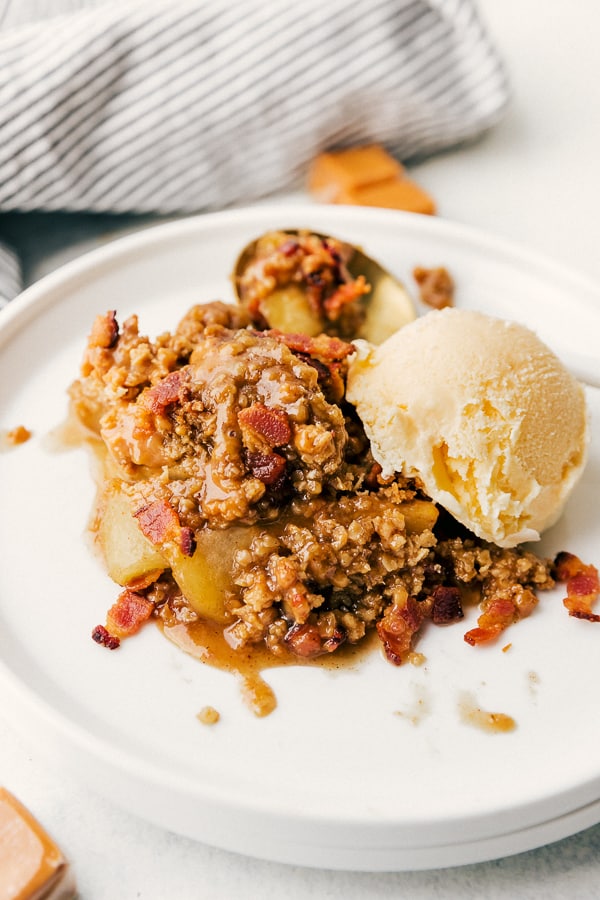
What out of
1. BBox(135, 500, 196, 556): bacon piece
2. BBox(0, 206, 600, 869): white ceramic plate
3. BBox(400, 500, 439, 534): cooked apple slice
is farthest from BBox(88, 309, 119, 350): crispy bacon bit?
BBox(400, 500, 439, 534): cooked apple slice

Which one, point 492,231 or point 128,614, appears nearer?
point 128,614

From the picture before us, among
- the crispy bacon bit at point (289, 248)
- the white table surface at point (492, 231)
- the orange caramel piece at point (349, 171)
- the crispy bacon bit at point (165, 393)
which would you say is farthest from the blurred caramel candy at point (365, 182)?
the crispy bacon bit at point (165, 393)

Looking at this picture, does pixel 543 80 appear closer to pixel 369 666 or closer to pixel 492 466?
pixel 492 466

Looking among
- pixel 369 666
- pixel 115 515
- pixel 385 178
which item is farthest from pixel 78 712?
pixel 385 178

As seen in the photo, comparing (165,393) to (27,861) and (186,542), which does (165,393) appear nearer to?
(186,542)

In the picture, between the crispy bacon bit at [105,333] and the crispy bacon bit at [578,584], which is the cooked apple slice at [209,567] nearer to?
the crispy bacon bit at [105,333]

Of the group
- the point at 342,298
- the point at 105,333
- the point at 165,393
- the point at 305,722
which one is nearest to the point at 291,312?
the point at 342,298

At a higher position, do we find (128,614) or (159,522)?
(159,522)

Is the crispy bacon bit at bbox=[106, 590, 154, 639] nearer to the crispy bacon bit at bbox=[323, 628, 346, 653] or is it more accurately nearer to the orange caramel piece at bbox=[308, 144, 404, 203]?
the crispy bacon bit at bbox=[323, 628, 346, 653]
